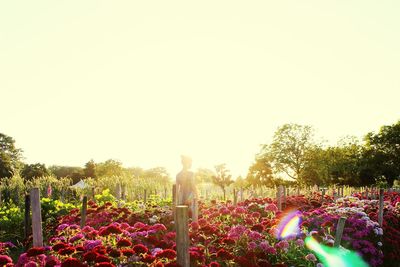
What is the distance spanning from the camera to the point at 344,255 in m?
6.63

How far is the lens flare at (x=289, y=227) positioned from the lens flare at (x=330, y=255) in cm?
33

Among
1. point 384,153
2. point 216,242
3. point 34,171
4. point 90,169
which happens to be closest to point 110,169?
point 90,169

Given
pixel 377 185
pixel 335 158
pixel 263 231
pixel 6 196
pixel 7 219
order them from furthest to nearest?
pixel 335 158 → pixel 377 185 → pixel 6 196 → pixel 7 219 → pixel 263 231

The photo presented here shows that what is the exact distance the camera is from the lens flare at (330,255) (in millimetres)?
6285

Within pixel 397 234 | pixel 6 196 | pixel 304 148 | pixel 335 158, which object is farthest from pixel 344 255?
pixel 304 148

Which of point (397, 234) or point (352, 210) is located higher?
point (352, 210)

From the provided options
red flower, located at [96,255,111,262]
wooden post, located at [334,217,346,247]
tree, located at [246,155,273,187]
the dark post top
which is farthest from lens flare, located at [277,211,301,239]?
tree, located at [246,155,273,187]

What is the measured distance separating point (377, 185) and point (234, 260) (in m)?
41.9

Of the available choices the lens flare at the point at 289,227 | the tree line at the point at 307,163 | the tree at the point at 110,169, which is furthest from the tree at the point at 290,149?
the lens flare at the point at 289,227

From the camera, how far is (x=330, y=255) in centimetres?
643

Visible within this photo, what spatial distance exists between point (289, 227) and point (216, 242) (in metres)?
1.93

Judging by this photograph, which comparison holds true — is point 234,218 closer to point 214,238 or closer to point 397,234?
point 214,238

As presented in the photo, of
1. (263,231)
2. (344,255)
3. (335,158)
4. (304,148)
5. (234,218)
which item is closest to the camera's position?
(344,255)

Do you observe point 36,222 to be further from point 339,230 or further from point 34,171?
point 34,171
